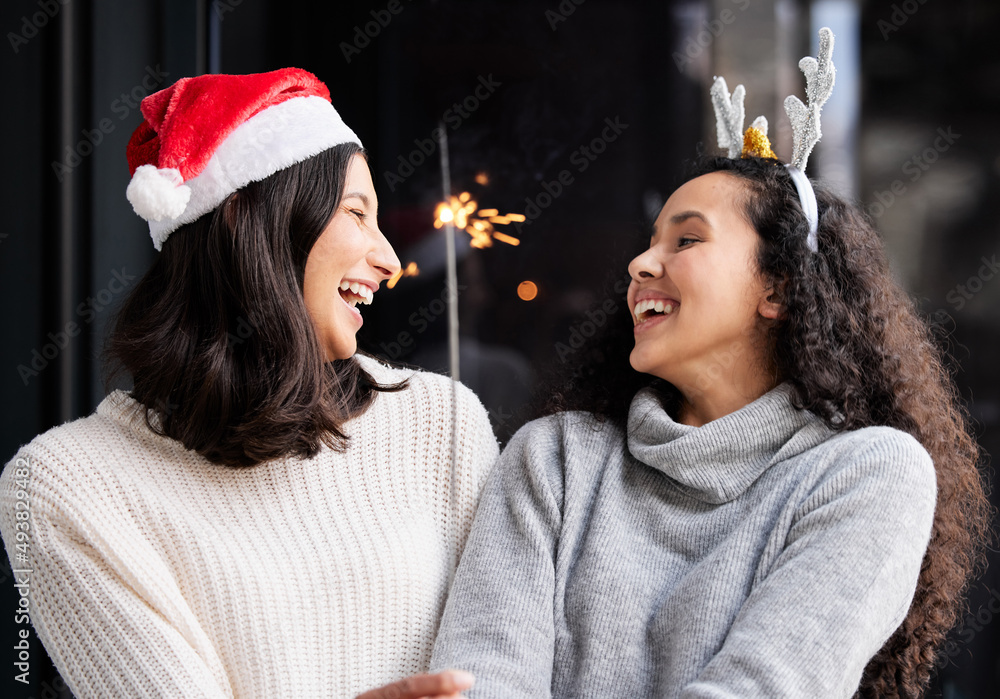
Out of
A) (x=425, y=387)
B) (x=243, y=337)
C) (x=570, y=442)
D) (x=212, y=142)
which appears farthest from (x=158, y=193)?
(x=570, y=442)

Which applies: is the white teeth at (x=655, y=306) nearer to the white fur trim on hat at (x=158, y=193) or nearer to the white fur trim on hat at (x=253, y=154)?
the white fur trim on hat at (x=253, y=154)

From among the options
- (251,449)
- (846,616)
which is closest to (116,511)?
(251,449)

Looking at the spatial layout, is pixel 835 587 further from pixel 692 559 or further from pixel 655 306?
pixel 655 306

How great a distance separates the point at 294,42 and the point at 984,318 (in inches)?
64.8

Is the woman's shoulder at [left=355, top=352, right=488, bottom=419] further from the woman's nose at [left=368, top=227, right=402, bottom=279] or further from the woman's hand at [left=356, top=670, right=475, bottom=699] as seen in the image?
the woman's hand at [left=356, top=670, right=475, bottom=699]

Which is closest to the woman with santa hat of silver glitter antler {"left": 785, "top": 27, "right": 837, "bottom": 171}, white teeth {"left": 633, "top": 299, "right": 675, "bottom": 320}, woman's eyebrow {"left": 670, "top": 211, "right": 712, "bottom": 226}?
white teeth {"left": 633, "top": 299, "right": 675, "bottom": 320}

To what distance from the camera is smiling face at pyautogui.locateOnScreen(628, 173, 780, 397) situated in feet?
4.08

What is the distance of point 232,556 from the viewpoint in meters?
1.18

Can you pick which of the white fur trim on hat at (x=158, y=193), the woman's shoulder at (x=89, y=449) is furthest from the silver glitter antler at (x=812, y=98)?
the woman's shoulder at (x=89, y=449)

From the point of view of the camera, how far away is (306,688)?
3.79 ft

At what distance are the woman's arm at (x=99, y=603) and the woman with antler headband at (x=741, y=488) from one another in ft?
1.11

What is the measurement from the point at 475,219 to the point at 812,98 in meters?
0.84

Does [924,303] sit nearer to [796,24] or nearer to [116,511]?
[796,24]

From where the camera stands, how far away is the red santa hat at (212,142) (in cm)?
121
